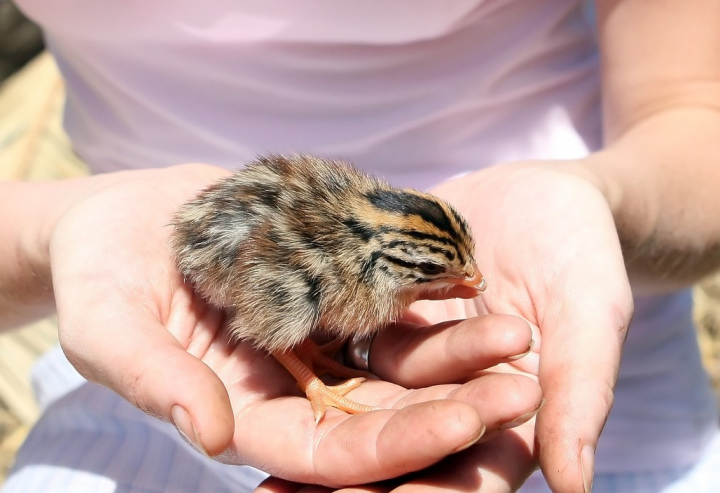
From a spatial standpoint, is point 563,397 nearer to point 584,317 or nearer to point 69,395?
point 584,317

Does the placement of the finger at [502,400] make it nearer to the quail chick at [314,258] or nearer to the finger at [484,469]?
the finger at [484,469]

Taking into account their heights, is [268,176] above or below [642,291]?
above

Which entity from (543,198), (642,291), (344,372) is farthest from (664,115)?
(344,372)

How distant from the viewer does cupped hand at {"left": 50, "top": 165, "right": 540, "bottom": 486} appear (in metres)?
1.58

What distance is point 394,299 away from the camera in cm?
223

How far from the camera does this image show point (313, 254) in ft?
7.13

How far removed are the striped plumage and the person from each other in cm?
12

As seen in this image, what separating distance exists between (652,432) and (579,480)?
1385 millimetres

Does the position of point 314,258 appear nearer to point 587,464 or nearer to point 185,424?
point 185,424

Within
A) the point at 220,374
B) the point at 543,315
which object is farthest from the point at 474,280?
the point at 220,374

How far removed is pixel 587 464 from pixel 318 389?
2.52 ft

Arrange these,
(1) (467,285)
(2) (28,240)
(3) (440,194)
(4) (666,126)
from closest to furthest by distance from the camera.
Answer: (1) (467,285) → (2) (28,240) → (3) (440,194) → (4) (666,126)

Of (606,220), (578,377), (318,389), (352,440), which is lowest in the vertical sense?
(318,389)

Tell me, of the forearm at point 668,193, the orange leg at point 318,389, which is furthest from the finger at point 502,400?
the forearm at point 668,193
